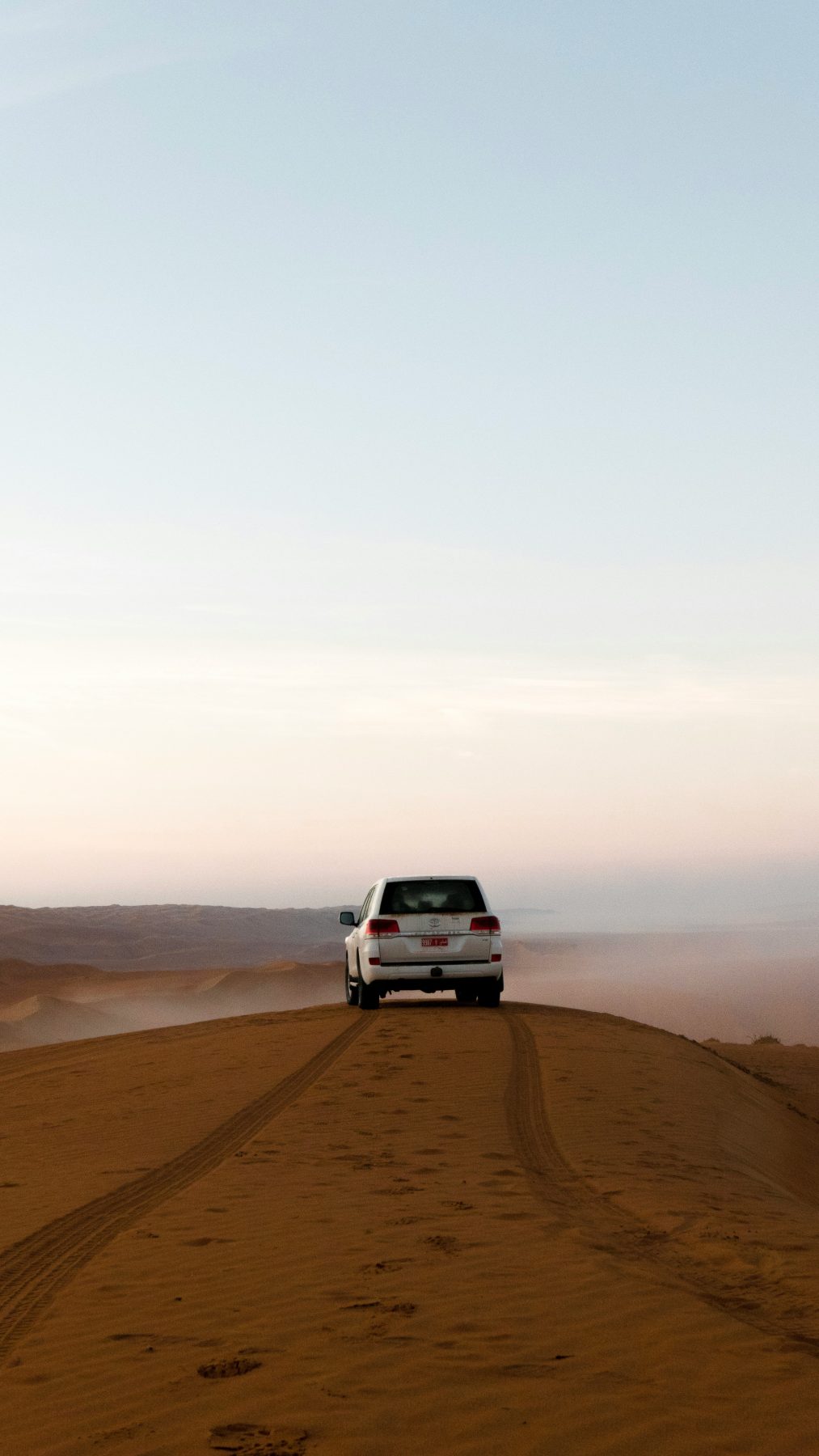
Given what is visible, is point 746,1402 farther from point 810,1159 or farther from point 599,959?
point 599,959

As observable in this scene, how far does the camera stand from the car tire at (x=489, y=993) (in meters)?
20.8

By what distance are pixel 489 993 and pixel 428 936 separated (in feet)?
7.89

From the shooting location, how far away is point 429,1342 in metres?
5.69

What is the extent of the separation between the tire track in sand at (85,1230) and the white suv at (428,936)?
20.3ft

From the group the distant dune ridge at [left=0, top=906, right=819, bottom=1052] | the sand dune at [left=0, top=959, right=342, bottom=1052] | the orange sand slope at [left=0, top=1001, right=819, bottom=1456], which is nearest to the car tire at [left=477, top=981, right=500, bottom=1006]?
the orange sand slope at [left=0, top=1001, right=819, bottom=1456]

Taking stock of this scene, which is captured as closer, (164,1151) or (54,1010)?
(164,1151)

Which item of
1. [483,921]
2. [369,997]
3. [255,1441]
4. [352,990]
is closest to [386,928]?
[483,921]

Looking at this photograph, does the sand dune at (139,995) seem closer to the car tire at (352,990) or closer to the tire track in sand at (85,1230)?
the car tire at (352,990)

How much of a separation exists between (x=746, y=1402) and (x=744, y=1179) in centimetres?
653

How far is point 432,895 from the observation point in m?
19.9

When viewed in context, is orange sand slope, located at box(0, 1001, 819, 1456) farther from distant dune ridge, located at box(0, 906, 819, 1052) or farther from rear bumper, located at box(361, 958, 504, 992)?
distant dune ridge, located at box(0, 906, 819, 1052)

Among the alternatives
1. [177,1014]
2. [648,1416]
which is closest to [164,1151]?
[648,1416]

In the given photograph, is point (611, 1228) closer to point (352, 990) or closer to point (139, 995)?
point (352, 990)

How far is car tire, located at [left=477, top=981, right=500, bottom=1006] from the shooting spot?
20.8 m
